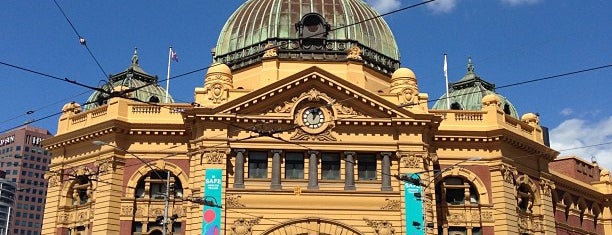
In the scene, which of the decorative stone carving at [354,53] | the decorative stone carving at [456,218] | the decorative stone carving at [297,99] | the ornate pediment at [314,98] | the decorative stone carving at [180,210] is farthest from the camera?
the decorative stone carving at [354,53]

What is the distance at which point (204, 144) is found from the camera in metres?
41.7

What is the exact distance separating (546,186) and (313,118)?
17822 millimetres

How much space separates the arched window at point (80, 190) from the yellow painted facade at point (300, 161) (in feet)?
0.26

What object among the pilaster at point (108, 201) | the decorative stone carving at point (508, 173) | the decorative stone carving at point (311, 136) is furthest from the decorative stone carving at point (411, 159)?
the pilaster at point (108, 201)

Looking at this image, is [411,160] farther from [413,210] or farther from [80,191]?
[80,191]

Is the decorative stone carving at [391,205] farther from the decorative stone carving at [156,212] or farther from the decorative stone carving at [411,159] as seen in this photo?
the decorative stone carving at [156,212]

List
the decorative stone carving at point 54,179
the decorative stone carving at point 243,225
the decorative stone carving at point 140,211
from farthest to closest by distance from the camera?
the decorative stone carving at point 54,179 → the decorative stone carving at point 140,211 → the decorative stone carving at point 243,225

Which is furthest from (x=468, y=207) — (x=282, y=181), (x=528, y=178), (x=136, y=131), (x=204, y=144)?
(x=136, y=131)

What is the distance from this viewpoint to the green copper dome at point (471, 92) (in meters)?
60.0

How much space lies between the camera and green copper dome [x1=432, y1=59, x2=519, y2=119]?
60.0 m

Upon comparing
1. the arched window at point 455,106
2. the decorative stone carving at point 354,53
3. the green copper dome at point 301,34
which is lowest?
the arched window at point 455,106

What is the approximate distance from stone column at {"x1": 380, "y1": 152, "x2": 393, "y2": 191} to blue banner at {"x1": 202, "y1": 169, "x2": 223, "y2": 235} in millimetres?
9371

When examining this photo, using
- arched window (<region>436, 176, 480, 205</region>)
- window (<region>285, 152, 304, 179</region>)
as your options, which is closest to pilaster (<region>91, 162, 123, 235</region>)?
window (<region>285, 152, 304, 179</region>)

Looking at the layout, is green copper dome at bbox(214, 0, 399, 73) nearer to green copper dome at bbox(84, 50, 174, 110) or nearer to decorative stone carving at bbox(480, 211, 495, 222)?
green copper dome at bbox(84, 50, 174, 110)
